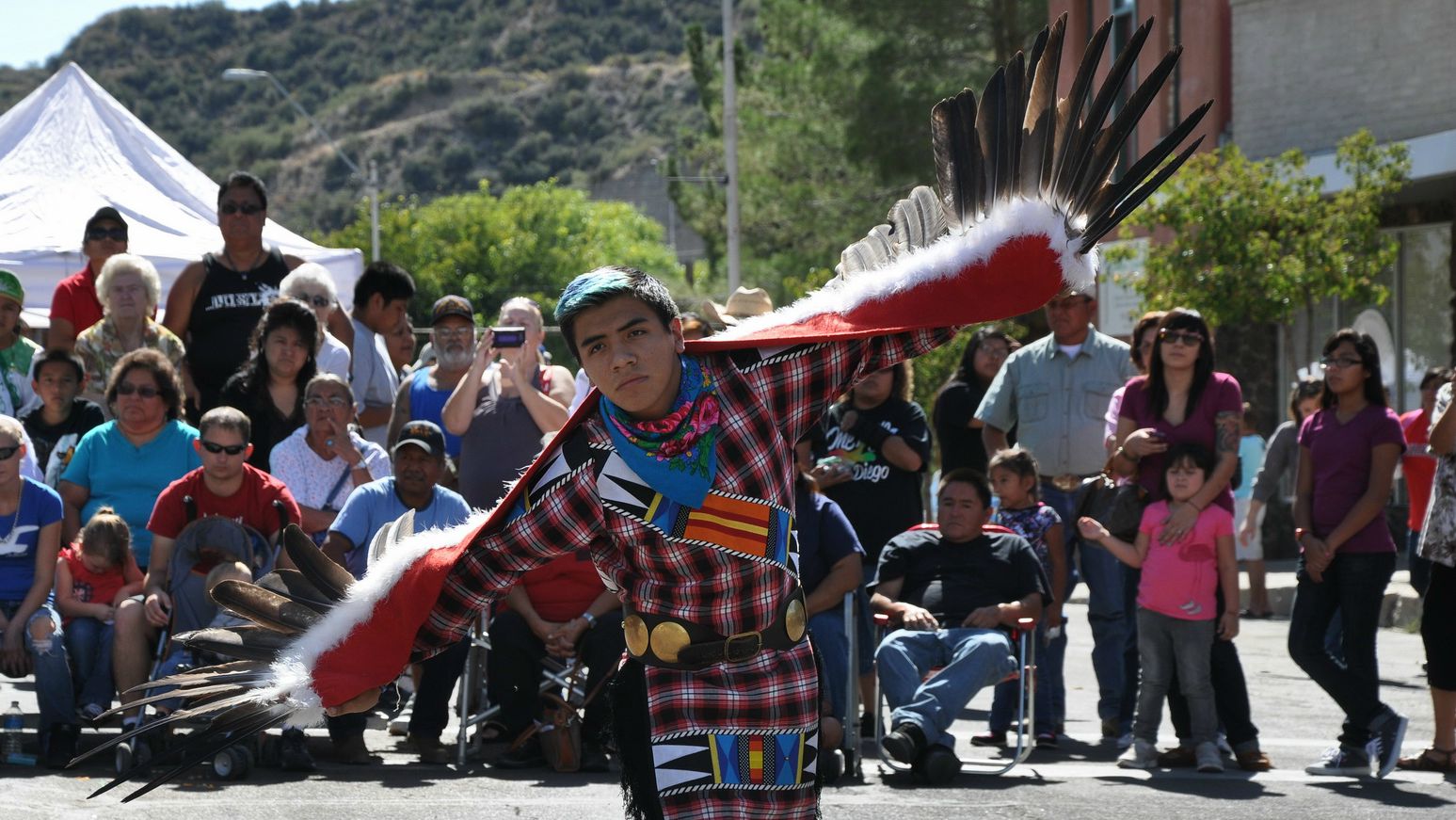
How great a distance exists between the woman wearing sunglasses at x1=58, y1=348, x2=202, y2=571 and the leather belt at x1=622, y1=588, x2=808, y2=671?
5070 millimetres

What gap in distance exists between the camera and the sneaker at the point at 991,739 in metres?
8.52

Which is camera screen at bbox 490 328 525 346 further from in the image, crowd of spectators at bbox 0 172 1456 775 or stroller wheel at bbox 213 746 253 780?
stroller wheel at bbox 213 746 253 780

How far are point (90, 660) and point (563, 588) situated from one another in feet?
7.06

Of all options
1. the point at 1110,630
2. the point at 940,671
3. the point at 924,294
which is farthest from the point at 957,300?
the point at 1110,630

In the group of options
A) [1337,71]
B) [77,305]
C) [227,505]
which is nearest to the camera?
[227,505]

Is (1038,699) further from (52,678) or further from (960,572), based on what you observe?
(52,678)

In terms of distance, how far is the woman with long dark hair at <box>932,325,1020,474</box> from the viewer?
9953mm

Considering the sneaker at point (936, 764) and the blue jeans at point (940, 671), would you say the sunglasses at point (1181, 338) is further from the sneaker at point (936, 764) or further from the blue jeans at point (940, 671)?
the sneaker at point (936, 764)

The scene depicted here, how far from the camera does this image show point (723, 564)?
3902 mm

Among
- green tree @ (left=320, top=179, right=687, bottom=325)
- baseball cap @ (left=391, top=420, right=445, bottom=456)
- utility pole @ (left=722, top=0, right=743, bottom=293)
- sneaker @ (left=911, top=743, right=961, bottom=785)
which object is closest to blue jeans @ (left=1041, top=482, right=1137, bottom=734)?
sneaker @ (left=911, top=743, right=961, bottom=785)

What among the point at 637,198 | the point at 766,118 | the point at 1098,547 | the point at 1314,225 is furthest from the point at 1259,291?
the point at 637,198

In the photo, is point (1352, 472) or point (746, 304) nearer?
point (1352, 472)

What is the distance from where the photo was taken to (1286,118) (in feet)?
64.8

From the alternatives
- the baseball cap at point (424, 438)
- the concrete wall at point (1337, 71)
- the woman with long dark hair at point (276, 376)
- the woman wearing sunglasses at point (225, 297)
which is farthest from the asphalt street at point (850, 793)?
the concrete wall at point (1337, 71)
